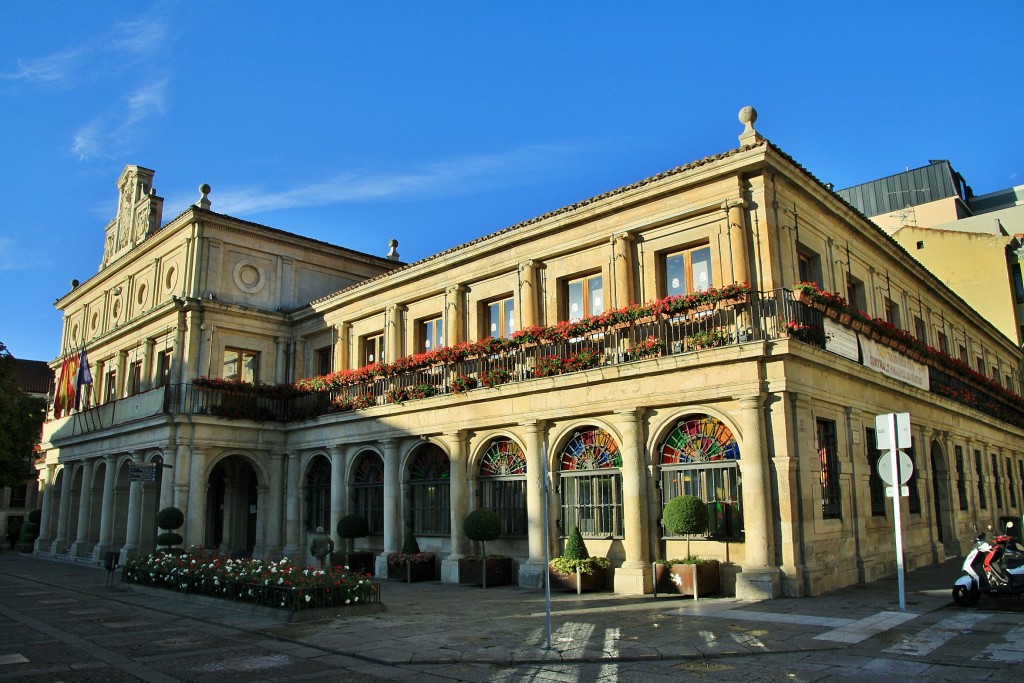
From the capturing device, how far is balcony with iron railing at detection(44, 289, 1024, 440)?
1495 centimetres

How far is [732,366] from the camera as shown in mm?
14680

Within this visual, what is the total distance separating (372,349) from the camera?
2508cm

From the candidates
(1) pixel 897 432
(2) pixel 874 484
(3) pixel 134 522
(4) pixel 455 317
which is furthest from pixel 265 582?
(3) pixel 134 522

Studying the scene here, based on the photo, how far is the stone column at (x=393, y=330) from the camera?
76.8 feet

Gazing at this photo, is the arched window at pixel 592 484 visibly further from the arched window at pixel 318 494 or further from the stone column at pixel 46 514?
the stone column at pixel 46 514

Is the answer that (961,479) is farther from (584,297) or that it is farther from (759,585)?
(584,297)

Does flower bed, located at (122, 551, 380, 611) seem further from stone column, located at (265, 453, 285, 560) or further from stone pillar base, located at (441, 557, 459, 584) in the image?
stone column, located at (265, 453, 285, 560)

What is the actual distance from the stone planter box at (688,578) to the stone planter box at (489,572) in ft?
14.2

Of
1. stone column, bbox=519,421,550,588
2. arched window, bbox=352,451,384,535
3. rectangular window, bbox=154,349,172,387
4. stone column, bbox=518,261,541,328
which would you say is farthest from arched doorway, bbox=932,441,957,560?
rectangular window, bbox=154,349,172,387

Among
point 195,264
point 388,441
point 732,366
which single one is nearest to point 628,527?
point 732,366

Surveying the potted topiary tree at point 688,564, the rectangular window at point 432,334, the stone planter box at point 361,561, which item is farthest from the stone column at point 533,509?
the stone planter box at point 361,561

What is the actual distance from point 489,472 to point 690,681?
1201 centimetres

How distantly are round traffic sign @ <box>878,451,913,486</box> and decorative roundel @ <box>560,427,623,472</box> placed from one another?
5696 mm

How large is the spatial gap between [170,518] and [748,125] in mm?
18727
